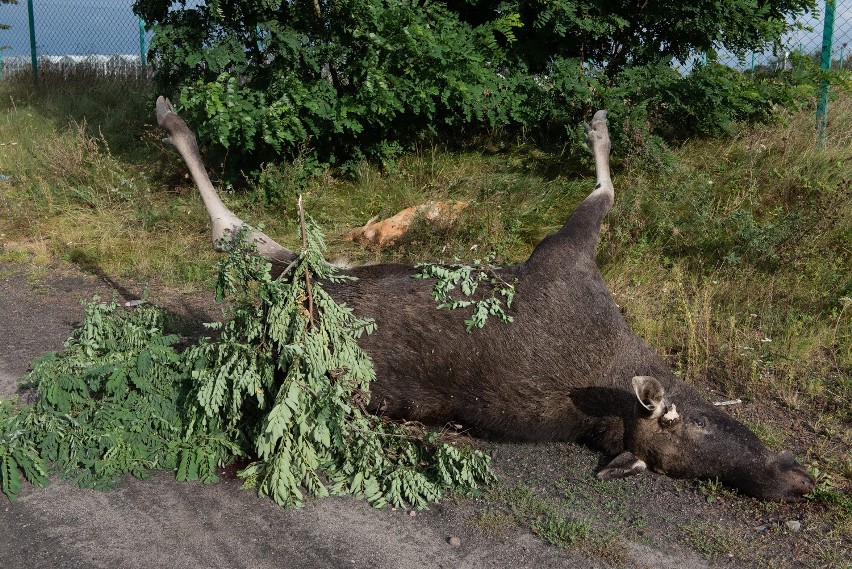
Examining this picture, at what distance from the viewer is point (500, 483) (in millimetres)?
4262

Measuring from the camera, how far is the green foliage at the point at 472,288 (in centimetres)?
457

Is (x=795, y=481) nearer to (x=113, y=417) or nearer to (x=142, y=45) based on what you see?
A: (x=113, y=417)

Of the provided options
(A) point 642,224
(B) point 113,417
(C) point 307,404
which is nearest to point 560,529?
(C) point 307,404

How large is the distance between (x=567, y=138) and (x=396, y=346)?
4.86m

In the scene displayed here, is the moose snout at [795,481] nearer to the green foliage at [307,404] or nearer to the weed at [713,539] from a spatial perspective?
the weed at [713,539]

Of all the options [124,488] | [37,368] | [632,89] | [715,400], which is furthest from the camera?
[632,89]

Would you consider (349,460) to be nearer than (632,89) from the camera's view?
Yes

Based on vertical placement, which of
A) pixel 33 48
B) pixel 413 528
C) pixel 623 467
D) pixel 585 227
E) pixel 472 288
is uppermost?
pixel 33 48

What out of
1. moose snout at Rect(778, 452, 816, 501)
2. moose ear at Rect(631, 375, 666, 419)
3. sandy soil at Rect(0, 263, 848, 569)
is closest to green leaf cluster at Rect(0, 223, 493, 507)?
sandy soil at Rect(0, 263, 848, 569)

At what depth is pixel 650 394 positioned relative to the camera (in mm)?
4215

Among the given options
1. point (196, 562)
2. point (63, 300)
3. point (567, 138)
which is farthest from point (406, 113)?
point (196, 562)

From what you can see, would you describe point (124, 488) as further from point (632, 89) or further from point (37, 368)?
point (632, 89)

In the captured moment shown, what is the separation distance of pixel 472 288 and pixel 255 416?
1427mm

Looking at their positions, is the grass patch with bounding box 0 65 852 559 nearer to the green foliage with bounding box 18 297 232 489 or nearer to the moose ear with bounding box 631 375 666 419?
the moose ear with bounding box 631 375 666 419
